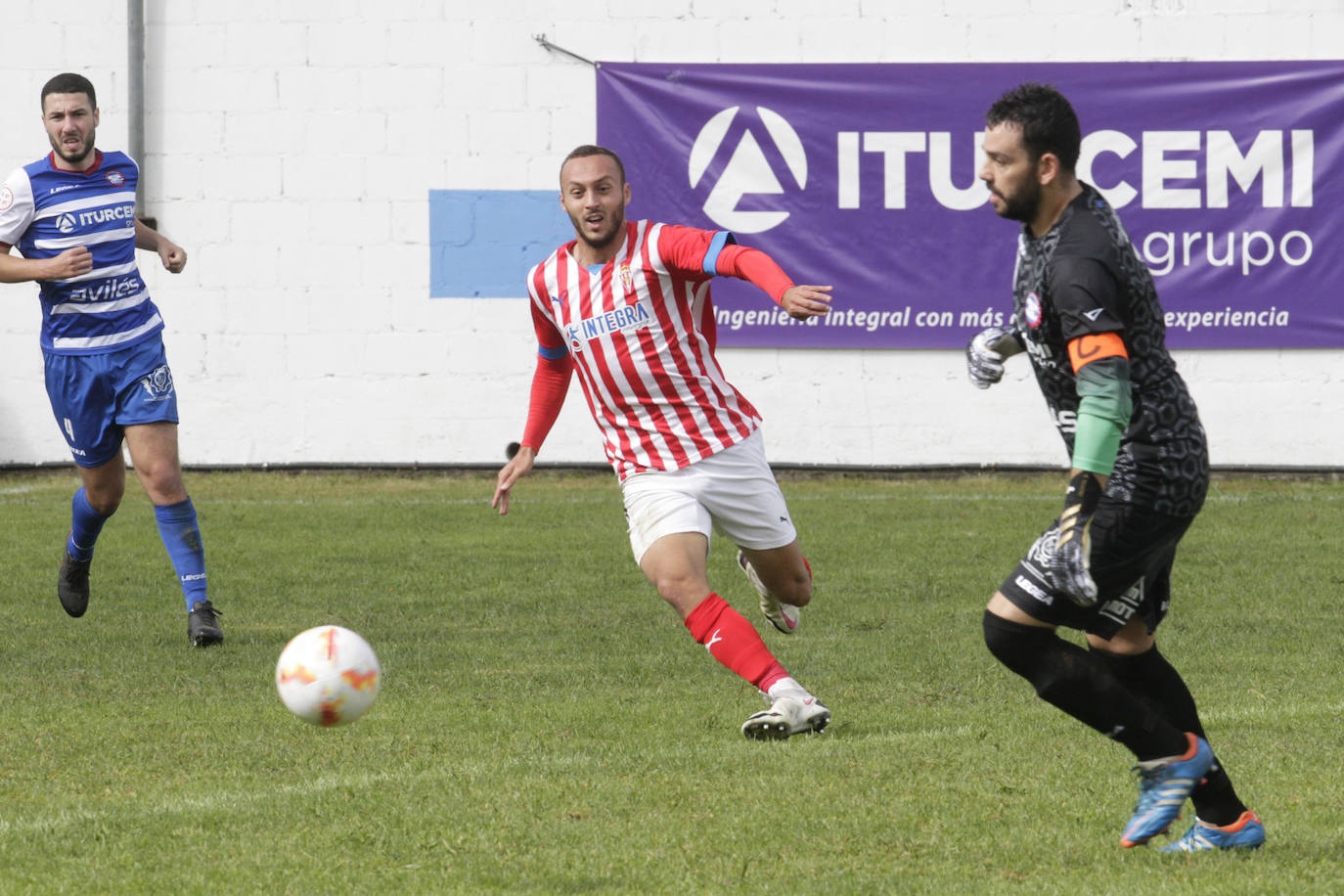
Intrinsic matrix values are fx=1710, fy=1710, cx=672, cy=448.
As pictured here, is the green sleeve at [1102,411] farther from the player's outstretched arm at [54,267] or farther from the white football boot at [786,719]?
Result: the player's outstretched arm at [54,267]

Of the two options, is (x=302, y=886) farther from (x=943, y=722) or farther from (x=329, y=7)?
(x=329, y=7)

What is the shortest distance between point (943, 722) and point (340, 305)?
9.27 m

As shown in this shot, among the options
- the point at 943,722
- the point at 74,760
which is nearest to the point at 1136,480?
the point at 943,722

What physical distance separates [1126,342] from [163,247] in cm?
531

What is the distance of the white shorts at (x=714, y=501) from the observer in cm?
598

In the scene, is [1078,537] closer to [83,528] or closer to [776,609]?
[776,609]

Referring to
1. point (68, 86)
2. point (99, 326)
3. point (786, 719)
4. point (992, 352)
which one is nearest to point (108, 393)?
point (99, 326)

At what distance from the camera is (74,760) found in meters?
5.36

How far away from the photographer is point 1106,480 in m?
3.97

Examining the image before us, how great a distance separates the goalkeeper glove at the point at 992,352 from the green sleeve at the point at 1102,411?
501mm

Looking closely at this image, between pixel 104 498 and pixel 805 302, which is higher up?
pixel 805 302

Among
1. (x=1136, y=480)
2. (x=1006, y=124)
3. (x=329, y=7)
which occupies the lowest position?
(x=1136, y=480)

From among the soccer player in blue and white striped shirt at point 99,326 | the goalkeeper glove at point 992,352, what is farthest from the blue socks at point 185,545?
the goalkeeper glove at point 992,352

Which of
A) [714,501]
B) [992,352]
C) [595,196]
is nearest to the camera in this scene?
[992,352]
